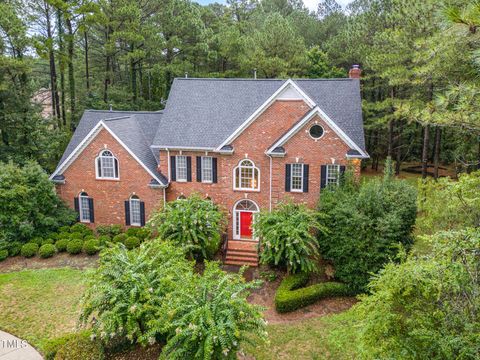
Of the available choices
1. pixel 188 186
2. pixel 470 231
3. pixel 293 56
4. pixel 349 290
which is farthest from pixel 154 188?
pixel 293 56

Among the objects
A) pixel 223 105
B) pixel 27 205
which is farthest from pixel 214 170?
pixel 27 205

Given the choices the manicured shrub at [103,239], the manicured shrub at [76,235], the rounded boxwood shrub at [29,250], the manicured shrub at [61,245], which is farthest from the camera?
the manicured shrub at [76,235]

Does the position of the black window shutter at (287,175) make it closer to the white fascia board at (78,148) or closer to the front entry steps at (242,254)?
the front entry steps at (242,254)

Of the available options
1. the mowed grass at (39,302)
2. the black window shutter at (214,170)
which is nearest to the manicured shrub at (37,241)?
the mowed grass at (39,302)

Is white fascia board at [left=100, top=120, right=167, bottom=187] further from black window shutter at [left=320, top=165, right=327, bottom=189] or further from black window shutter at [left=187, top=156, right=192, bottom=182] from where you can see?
black window shutter at [left=320, top=165, right=327, bottom=189]

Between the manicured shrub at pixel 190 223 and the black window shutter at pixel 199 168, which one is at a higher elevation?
the black window shutter at pixel 199 168

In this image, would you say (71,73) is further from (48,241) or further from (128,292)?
(128,292)

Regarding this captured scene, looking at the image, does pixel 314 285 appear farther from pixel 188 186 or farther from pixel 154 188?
pixel 154 188

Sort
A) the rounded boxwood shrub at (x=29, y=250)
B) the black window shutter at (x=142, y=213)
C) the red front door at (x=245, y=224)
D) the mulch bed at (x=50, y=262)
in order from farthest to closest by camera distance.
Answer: the black window shutter at (x=142, y=213), the red front door at (x=245, y=224), the rounded boxwood shrub at (x=29, y=250), the mulch bed at (x=50, y=262)
